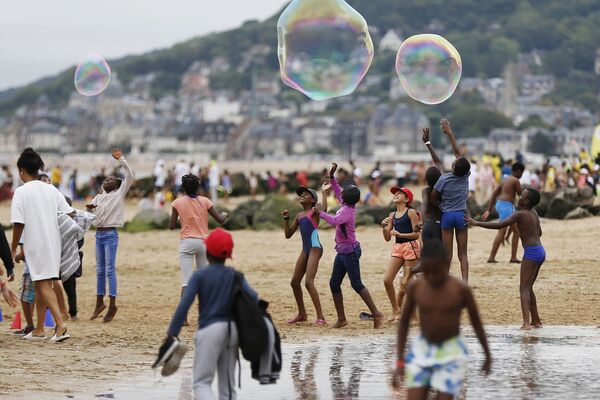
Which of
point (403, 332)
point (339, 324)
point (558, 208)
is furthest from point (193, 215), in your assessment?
point (558, 208)

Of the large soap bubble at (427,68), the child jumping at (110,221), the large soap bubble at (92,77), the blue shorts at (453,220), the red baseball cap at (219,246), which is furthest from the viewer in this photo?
the large soap bubble at (92,77)

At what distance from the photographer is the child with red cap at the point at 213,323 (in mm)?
7145

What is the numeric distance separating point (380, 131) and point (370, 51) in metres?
159

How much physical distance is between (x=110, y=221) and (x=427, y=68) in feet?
15.6

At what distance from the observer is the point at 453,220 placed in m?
11.8

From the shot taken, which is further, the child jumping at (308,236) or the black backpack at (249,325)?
the child jumping at (308,236)

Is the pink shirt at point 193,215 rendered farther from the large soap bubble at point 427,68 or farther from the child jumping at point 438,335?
the child jumping at point 438,335

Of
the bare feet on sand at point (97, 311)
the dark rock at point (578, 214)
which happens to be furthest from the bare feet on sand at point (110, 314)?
the dark rock at point (578, 214)

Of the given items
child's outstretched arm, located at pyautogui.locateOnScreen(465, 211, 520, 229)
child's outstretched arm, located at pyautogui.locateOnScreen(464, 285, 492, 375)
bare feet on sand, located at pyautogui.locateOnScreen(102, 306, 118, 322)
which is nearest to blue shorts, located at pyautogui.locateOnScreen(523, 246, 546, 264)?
child's outstretched arm, located at pyautogui.locateOnScreen(465, 211, 520, 229)

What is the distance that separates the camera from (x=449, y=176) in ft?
38.6

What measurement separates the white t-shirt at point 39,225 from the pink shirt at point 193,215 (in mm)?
1235

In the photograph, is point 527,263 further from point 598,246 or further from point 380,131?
point 380,131

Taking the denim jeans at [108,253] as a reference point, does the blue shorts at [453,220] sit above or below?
above

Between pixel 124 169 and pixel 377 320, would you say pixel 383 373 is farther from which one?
pixel 124 169
